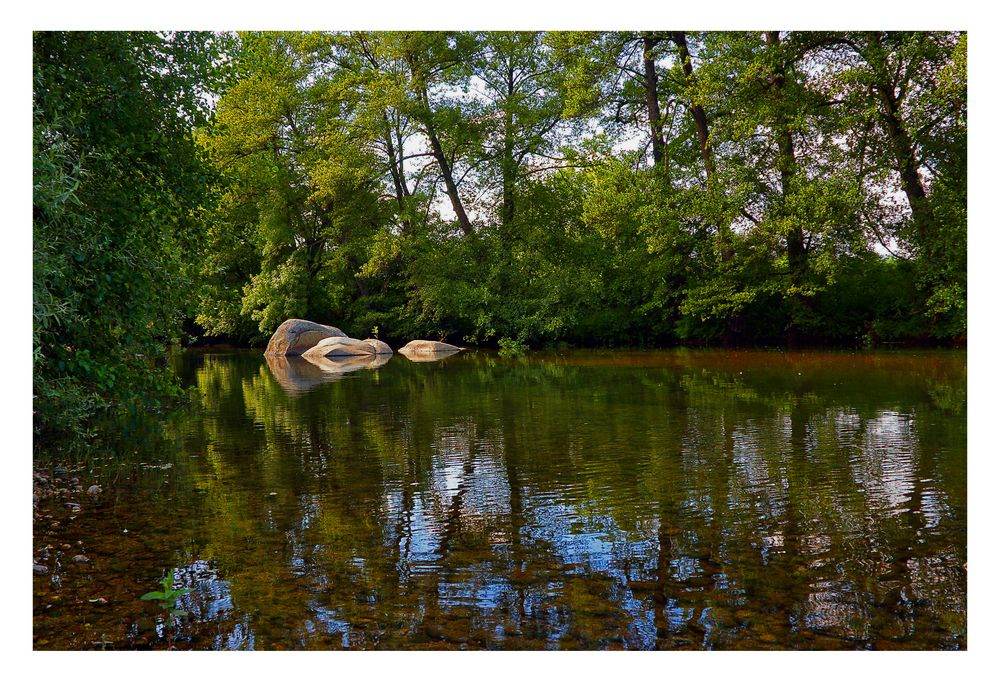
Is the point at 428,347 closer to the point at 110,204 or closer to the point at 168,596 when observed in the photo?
the point at 110,204

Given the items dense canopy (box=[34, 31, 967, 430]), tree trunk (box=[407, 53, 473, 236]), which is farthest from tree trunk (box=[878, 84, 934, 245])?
tree trunk (box=[407, 53, 473, 236])

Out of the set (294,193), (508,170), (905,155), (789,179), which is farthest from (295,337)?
(905,155)

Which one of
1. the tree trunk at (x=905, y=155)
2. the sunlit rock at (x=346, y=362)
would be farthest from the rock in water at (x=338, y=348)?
the tree trunk at (x=905, y=155)

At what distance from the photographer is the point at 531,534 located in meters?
5.73

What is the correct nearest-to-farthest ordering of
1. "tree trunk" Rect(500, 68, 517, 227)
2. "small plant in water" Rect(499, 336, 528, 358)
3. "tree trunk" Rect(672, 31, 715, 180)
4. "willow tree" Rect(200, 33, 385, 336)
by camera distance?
"tree trunk" Rect(672, 31, 715, 180)
"small plant in water" Rect(499, 336, 528, 358)
"tree trunk" Rect(500, 68, 517, 227)
"willow tree" Rect(200, 33, 385, 336)

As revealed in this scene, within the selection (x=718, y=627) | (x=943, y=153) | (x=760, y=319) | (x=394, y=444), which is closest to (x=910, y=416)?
(x=394, y=444)

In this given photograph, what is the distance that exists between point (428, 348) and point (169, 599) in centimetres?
2688

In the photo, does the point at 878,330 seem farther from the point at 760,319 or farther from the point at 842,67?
the point at 842,67

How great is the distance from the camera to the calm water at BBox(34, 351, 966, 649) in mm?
4152

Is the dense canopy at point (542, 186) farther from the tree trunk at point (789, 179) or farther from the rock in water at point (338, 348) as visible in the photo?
the rock in water at point (338, 348)

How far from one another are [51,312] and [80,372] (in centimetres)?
200

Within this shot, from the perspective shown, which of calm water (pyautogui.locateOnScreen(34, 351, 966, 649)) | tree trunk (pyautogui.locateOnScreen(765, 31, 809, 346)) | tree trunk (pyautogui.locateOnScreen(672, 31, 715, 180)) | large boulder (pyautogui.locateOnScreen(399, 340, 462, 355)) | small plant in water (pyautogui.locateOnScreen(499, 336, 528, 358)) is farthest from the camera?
A: large boulder (pyautogui.locateOnScreen(399, 340, 462, 355))

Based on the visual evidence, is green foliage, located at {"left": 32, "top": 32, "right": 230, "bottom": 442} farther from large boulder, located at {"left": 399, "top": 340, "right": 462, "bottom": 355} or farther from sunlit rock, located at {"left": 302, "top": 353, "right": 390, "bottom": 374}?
large boulder, located at {"left": 399, "top": 340, "right": 462, "bottom": 355}

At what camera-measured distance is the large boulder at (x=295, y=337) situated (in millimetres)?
31609
